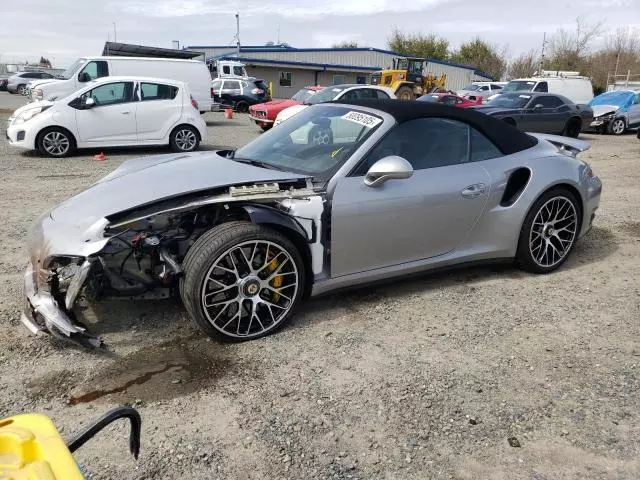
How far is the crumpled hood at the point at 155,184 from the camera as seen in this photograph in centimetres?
322

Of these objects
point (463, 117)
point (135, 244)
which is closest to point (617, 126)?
point (463, 117)

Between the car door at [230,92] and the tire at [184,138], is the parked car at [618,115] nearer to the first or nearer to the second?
the tire at [184,138]

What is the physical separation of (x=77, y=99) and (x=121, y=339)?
8.57 meters

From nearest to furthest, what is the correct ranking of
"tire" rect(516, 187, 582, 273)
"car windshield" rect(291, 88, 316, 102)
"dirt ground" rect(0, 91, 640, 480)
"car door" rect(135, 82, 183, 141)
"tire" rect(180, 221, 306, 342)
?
"dirt ground" rect(0, 91, 640, 480) → "tire" rect(180, 221, 306, 342) → "tire" rect(516, 187, 582, 273) → "car door" rect(135, 82, 183, 141) → "car windshield" rect(291, 88, 316, 102)

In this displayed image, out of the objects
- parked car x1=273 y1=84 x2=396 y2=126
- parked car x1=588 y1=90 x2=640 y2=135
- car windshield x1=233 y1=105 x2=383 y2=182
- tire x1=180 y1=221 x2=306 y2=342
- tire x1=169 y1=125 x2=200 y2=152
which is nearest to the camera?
tire x1=180 y1=221 x2=306 y2=342

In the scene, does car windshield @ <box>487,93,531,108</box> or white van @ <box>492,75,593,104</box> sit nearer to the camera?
car windshield @ <box>487,93,531,108</box>

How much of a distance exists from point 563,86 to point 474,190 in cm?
2175

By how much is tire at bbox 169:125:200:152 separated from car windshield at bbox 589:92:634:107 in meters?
15.3

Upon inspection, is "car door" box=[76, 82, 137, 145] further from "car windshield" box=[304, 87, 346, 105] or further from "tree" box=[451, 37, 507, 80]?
"tree" box=[451, 37, 507, 80]

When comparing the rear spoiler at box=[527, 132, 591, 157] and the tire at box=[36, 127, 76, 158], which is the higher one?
the rear spoiler at box=[527, 132, 591, 157]

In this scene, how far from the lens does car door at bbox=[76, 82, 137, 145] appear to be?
1056 cm

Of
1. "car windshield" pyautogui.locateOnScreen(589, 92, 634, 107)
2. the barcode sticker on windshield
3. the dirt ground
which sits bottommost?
the dirt ground

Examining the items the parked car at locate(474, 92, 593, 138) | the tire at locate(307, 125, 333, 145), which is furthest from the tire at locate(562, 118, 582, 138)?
the tire at locate(307, 125, 333, 145)

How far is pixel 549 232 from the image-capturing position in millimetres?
4512
